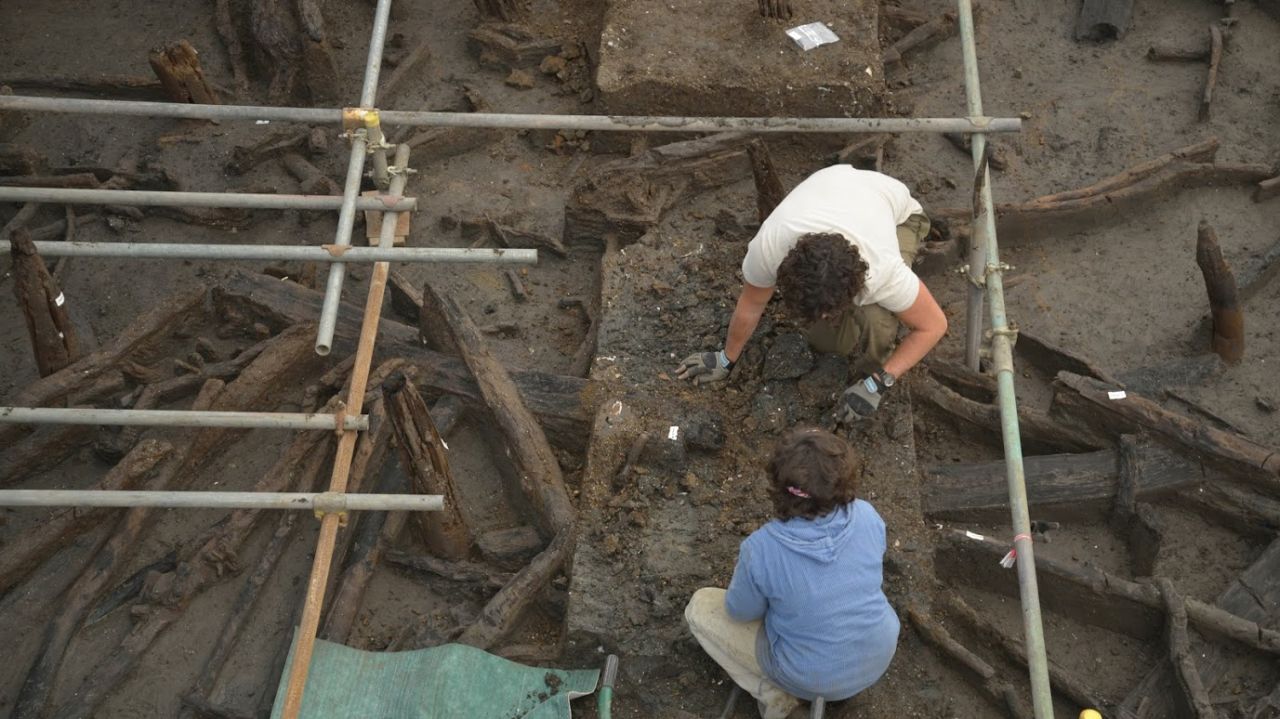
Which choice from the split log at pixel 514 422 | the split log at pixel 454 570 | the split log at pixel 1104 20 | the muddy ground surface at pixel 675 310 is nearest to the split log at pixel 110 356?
the muddy ground surface at pixel 675 310

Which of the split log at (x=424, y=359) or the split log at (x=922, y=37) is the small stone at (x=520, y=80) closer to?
the split log at (x=424, y=359)

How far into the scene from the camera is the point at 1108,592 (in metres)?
6.60

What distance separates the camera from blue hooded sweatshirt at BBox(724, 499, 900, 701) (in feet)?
17.4

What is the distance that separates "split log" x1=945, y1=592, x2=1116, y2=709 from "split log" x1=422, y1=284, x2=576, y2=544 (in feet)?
7.10

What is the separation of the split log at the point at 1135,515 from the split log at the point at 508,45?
5607mm

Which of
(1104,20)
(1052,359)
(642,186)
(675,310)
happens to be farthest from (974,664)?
(1104,20)

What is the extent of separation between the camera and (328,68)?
971 cm

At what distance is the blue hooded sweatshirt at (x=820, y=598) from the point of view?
5.32 metres

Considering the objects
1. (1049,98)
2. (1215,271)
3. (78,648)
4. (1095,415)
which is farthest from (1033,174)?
(78,648)

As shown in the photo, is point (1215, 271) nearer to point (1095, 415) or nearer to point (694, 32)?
point (1095, 415)

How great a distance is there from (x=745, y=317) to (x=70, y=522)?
4.03 metres

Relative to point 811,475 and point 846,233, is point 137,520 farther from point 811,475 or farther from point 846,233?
point 846,233

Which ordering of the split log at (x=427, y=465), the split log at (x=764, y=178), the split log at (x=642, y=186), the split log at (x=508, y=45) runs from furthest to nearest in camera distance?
the split log at (x=508, y=45) → the split log at (x=642, y=186) → the split log at (x=764, y=178) → the split log at (x=427, y=465)

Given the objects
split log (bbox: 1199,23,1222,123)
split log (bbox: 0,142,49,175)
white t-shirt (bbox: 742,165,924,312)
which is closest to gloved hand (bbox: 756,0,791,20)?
white t-shirt (bbox: 742,165,924,312)
